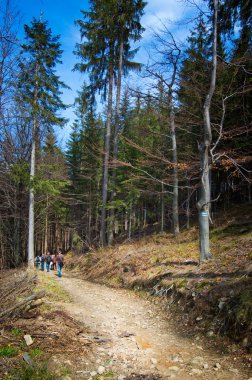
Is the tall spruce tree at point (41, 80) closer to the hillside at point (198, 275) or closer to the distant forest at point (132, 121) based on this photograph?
the distant forest at point (132, 121)

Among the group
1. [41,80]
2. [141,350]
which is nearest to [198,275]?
[141,350]

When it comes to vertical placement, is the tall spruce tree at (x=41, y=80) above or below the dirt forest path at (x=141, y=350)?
above

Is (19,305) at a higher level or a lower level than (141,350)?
higher

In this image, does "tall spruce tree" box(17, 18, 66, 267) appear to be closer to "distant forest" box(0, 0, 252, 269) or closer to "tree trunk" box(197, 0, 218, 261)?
"distant forest" box(0, 0, 252, 269)

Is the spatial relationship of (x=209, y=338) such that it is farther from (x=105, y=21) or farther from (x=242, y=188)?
(x=105, y=21)

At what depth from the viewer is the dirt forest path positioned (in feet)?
13.0

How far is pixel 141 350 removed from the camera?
15.8 feet

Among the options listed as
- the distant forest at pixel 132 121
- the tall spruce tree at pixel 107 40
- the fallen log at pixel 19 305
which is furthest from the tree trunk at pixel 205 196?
the tall spruce tree at pixel 107 40

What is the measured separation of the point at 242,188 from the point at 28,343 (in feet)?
64.0

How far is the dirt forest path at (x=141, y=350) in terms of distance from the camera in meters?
3.95

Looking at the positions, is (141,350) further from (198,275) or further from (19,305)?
(198,275)

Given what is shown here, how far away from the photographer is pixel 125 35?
735 inches

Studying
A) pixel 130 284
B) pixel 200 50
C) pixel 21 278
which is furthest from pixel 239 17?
pixel 21 278

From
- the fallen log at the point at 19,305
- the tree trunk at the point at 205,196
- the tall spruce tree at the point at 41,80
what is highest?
the tall spruce tree at the point at 41,80
